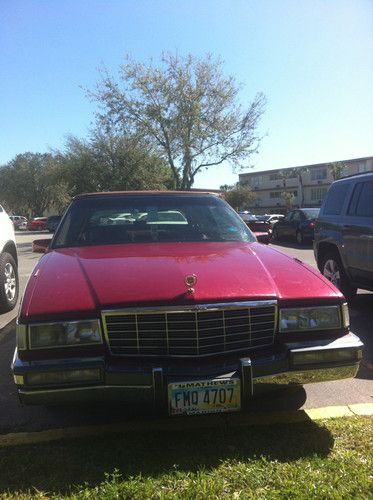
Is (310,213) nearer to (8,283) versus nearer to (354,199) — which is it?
(354,199)

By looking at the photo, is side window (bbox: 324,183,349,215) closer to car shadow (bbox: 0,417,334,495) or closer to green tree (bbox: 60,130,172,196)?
car shadow (bbox: 0,417,334,495)

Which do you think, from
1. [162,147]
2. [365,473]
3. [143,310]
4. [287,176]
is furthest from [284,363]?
[287,176]

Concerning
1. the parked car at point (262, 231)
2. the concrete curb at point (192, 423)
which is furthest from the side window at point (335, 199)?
the concrete curb at point (192, 423)

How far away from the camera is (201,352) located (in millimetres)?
2732

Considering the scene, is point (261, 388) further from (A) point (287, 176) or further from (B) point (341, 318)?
(A) point (287, 176)

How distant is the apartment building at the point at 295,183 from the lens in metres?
63.5

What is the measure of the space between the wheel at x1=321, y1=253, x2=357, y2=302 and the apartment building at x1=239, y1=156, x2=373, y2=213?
58095mm

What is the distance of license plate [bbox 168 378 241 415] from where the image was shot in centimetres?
257

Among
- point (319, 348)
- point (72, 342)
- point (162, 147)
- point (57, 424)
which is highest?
point (162, 147)

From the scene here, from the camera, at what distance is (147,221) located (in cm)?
432

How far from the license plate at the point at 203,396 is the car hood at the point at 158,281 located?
46cm

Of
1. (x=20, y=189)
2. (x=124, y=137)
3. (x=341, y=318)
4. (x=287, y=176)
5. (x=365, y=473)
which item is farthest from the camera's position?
(x=287, y=176)

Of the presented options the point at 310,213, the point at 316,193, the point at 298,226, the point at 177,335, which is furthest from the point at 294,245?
the point at 316,193

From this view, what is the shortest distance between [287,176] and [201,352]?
240 ft
